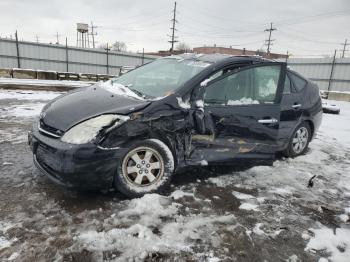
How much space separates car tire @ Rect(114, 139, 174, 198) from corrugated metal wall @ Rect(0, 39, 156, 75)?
2259 centimetres

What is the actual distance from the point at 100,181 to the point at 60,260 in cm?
90

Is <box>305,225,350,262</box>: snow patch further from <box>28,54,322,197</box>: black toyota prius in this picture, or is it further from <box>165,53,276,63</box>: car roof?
<box>165,53,276,63</box>: car roof

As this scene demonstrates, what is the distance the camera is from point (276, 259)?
2.55 metres

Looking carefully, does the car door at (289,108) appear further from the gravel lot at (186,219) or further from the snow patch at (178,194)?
the snow patch at (178,194)

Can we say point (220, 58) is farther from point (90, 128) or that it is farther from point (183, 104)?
point (90, 128)

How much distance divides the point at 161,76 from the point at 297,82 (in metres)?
2.42

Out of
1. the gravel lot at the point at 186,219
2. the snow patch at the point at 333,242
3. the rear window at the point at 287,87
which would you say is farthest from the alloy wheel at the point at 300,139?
the snow patch at the point at 333,242

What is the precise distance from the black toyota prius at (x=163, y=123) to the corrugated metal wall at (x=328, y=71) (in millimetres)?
20804

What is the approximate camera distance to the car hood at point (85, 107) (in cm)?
318

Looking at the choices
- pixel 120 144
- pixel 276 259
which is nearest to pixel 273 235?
pixel 276 259

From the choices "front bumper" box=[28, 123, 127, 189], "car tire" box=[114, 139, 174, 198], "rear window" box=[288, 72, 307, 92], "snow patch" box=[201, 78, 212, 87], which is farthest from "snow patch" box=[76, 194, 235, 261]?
"rear window" box=[288, 72, 307, 92]

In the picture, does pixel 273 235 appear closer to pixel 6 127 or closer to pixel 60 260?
pixel 60 260

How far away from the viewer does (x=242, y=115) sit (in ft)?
12.9

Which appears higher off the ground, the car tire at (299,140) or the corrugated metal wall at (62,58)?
the corrugated metal wall at (62,58)
